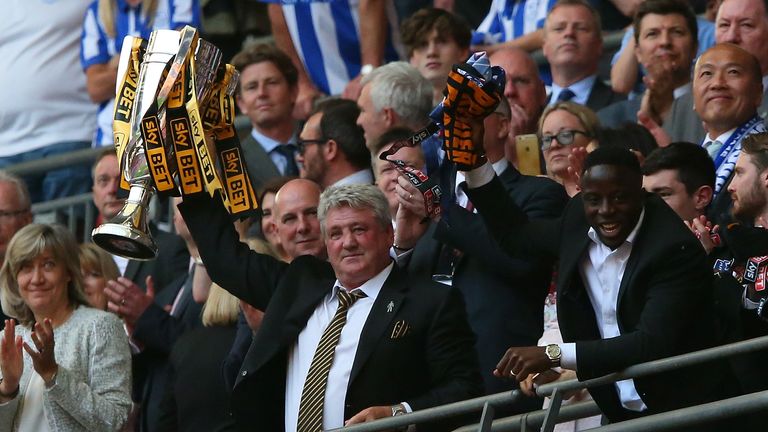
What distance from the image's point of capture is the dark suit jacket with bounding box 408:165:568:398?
24.5 ft

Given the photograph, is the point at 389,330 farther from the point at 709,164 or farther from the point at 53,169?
the point at 53,169

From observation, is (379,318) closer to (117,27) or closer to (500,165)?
(500,165)

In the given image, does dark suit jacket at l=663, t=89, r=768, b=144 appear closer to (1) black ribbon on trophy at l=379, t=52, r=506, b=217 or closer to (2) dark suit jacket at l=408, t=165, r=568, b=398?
(2) dark suit jacket at l=408, t=165, r=568, b=398

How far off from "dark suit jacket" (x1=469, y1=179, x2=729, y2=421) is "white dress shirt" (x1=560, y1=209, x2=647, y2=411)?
0.02 meters

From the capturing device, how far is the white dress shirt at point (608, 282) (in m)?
6.72

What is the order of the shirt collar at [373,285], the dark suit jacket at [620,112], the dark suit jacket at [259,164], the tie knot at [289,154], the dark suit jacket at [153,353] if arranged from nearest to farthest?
the shirt collar at [373,285] → the dark suit jacket at [153,353] → the dark suit jacket at [620,112] → the dark suit jacket at [259,164] → the tie knot at [289,154]

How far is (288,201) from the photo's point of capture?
8.55 m

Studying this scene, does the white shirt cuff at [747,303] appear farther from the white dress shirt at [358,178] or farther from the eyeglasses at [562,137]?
the white dress shirt at [358,178]

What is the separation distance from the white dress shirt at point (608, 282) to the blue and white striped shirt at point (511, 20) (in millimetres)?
4704

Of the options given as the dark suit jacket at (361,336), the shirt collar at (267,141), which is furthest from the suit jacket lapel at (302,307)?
the shirt collar at (267,141)

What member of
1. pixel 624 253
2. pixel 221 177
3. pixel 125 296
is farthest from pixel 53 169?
pixel 624 253

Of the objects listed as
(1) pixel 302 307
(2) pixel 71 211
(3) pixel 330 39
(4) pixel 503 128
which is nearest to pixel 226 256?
(1) pixel 302 307

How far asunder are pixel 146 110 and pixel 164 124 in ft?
0.29

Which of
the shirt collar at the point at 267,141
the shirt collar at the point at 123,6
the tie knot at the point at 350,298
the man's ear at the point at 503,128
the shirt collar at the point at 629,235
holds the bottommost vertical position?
the tie knot at the point at 350,298
